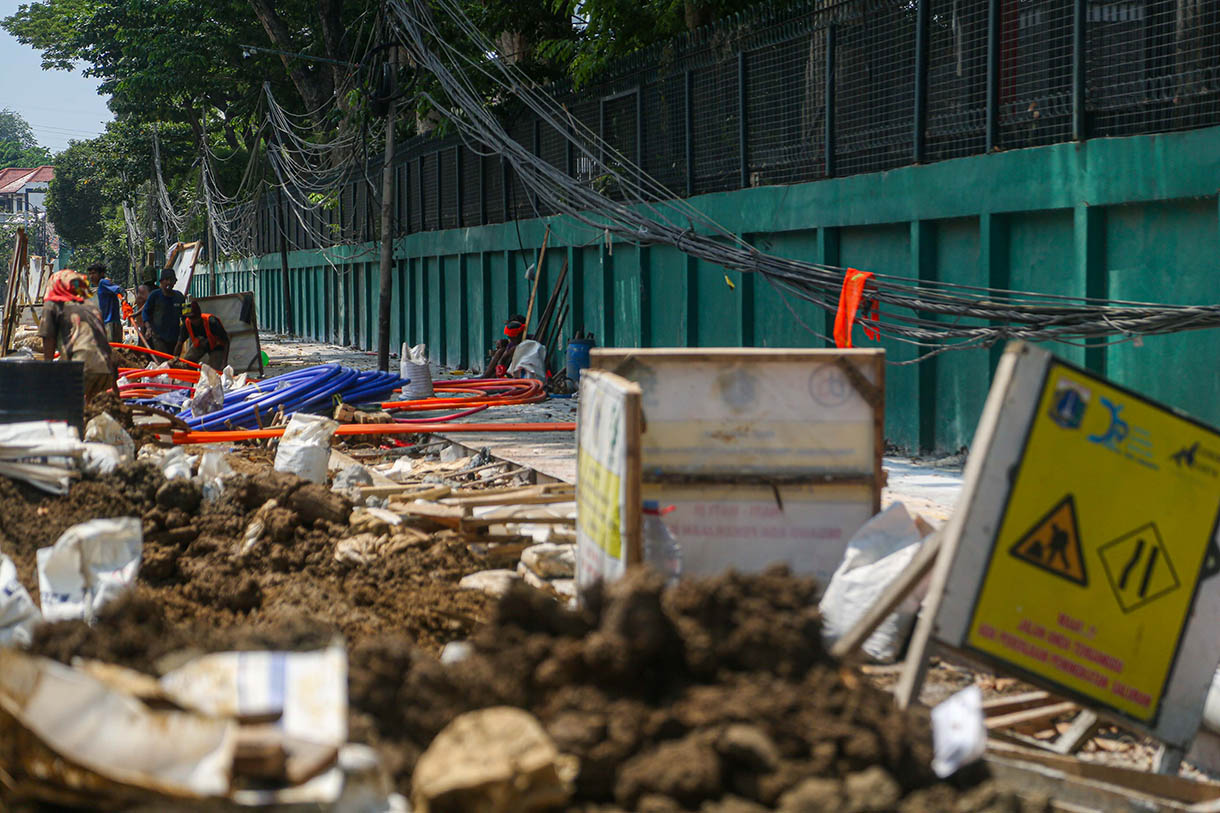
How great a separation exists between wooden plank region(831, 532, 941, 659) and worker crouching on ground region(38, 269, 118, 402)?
10206 mm

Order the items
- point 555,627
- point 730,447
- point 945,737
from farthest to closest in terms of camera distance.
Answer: point 730,447
point 555,627
point 945,737

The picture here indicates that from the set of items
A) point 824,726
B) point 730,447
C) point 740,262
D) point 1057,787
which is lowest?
point 1057,787

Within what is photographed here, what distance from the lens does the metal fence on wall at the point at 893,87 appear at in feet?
30.6

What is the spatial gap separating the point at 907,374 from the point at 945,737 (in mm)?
8236

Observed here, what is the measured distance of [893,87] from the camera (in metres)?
12.1

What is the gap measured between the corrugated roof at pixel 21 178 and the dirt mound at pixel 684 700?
536 ft

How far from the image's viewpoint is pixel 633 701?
386 centimetres

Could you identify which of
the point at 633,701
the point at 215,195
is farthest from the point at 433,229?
the point at 215,195

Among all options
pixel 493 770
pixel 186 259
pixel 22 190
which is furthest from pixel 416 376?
pixel 22 190

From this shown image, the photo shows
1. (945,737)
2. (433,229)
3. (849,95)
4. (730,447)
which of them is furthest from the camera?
(433,229)

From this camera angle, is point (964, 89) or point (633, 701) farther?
point (964, 89)

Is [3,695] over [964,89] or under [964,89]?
under

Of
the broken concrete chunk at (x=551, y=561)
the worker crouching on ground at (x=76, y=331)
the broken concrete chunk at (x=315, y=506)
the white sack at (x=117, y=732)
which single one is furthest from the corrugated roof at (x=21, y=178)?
the white sack at (x=117, y=732)

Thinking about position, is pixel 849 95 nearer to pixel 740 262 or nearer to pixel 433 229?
pixel 740 262
